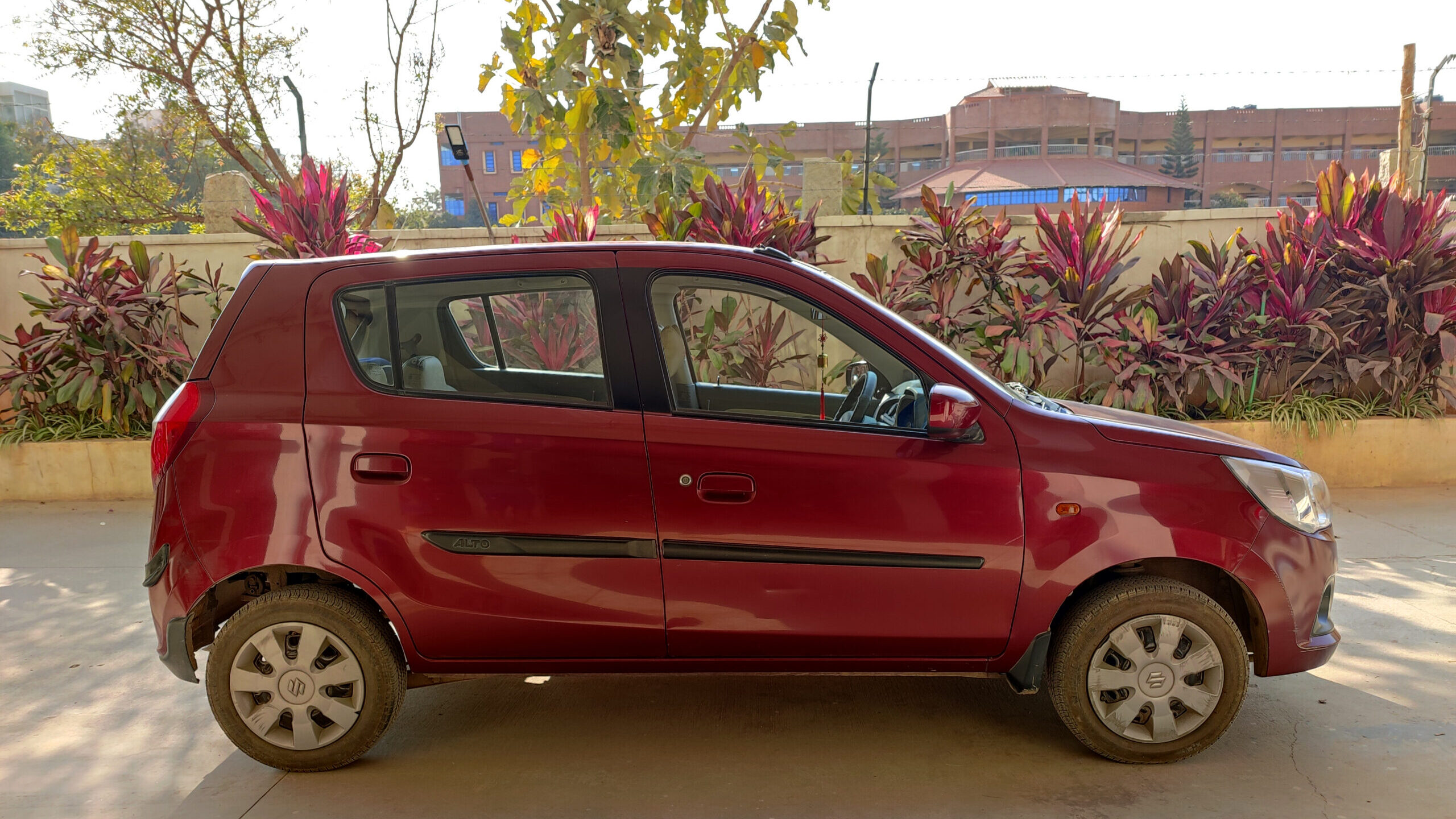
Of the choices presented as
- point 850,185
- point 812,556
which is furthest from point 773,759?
point 850,185

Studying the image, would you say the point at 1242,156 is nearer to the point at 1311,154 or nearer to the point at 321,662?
the point at 1311,154

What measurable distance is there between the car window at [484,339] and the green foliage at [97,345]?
532 cm

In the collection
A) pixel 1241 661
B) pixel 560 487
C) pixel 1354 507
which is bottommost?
A: pixel 1354 507

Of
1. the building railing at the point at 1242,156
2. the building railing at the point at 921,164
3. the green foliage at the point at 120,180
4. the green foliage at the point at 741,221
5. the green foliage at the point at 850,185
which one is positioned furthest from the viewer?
the building railing at the point at 921,164

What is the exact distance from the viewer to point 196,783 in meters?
3.46

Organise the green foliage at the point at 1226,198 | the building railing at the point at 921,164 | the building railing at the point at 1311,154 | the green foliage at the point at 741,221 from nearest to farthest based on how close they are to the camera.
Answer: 1. the green foliage at the point at 741,221
2. the green foliage at the point at 1226,198
3. the building railing at the point at 1311,154
4. the building railing at the point at 921,164

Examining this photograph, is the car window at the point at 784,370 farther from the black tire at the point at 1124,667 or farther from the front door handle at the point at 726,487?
the black tire at the point at 1124,667

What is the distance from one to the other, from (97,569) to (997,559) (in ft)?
17.6

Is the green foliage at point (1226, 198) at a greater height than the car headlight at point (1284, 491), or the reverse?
the green foliage at point (1226, 198)

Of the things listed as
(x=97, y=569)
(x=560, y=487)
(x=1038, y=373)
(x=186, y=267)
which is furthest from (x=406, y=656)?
(x=186, y=267)

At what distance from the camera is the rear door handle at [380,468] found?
326 cm

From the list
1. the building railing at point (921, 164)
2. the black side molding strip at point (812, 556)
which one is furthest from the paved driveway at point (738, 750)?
the building railing at point (921, 164)

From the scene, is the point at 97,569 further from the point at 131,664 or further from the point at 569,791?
the point at 569,791

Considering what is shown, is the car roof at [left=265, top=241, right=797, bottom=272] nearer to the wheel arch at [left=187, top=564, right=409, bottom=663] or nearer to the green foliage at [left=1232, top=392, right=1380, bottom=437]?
the wheel arch at [left=187, top=564, right=409, bottom=663]
